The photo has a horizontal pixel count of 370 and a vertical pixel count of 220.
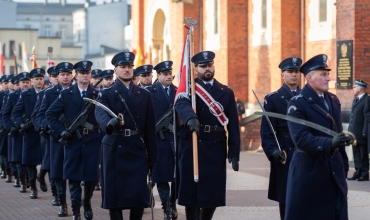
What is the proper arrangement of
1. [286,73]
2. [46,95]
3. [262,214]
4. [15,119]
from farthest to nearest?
[15,119]
[46,95]
[262,214]
[286,73]

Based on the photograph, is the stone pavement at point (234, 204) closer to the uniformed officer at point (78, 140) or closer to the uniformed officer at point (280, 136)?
the uniformed officer at point (78, 140)

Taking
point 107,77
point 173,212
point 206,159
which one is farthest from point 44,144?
point 206,159

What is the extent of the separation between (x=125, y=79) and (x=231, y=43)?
21563 millimetres

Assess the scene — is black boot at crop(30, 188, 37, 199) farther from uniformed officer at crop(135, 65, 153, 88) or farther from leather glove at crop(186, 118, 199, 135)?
leather glove at crop(186, 118, 199, 135)

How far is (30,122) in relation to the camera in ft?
49.2

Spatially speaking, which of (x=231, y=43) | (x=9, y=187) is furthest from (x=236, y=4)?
(x=9, y=187)

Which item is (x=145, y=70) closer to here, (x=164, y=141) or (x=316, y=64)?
(x=164, y=141)

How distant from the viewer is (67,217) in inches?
473

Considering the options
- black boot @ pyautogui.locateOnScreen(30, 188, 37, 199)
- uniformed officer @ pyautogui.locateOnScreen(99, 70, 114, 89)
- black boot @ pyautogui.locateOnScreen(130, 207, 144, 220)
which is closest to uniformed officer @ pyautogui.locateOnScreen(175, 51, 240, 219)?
black boot @ pyautogui.locateOnScreen(130, 207, 144, 220)

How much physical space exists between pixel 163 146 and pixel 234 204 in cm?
168

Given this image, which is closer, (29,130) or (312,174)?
(312,174)

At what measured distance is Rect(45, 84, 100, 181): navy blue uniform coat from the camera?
37.2ft

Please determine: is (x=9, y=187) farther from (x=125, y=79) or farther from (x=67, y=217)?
(x=125, y=79)

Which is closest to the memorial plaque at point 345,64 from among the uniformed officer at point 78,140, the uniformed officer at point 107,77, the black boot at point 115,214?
the uniformed officer at point 107,77
